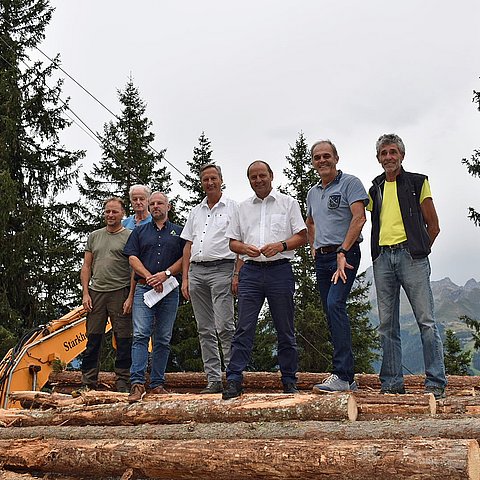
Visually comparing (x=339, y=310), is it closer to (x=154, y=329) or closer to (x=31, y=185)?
(x=154, y=329)

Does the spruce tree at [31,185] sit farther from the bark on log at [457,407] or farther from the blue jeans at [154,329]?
the bark on log at [457,407]

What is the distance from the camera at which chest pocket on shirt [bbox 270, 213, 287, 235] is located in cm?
592

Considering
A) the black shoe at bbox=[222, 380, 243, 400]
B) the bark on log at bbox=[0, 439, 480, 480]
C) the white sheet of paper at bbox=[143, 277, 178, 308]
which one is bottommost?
the bark on log at bbox=[0, 439, 480, 480]

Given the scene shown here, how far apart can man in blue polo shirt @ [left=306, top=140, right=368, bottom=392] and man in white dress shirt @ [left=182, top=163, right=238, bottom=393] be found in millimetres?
996

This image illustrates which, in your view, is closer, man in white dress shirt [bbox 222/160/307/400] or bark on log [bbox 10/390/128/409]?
man in white dress shirt [bbox 222/160/307/400]

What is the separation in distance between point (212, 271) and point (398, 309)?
1.94 m

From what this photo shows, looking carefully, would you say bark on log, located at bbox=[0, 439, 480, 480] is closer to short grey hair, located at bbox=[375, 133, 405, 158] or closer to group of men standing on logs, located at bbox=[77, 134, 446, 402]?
group of men standing on logs, located at bbox=[77, 134, 446, 402]

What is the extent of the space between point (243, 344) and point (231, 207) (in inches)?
68.5

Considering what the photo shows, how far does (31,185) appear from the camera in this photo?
19203mm

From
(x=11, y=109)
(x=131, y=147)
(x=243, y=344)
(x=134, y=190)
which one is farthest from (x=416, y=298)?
(x=131, y=147)

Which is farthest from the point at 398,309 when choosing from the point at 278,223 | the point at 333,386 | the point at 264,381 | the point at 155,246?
the point at 264,381

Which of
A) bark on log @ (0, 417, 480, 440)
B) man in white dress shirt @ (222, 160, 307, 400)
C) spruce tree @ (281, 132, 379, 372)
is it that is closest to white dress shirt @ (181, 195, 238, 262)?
man in white dress shirt @ (222, 160, 307, 400)

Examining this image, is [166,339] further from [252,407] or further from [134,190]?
[252,407]

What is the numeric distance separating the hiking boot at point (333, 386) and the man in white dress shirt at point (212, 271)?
55.6 inches
